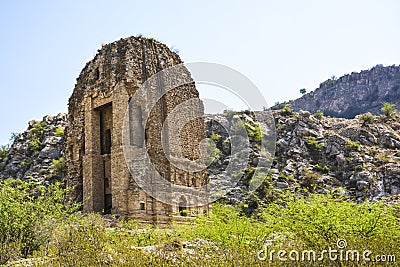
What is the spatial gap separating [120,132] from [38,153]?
2071cm

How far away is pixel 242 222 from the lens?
11.6 m

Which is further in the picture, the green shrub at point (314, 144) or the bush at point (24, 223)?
the green shrub at point (314, 144)

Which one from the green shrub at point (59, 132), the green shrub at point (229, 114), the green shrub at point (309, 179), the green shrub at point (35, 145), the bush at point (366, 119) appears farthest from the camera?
the bush at point (366, 119)

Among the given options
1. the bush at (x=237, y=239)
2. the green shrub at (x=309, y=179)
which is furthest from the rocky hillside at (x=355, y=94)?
the bush at (x=237, y=239)

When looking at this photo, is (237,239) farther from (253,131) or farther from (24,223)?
(253,131)

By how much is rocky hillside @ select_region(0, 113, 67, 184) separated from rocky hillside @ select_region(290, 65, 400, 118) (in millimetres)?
Answer: 52588

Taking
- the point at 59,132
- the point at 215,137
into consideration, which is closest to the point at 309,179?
the point at 215,137

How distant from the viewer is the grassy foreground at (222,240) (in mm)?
7180

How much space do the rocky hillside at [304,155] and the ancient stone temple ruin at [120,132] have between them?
12359 mm

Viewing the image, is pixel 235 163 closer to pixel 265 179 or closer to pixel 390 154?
pixel 265 179

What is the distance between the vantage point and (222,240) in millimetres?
10445

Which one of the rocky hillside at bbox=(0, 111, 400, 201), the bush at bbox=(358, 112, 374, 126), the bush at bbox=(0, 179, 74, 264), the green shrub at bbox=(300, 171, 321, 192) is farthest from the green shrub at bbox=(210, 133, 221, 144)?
the bush at bbox=(0, 179, 74, 264)

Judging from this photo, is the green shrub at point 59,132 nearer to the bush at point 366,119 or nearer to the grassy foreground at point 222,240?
the grassy foreground at point 222,240

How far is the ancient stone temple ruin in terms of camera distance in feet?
64.5
